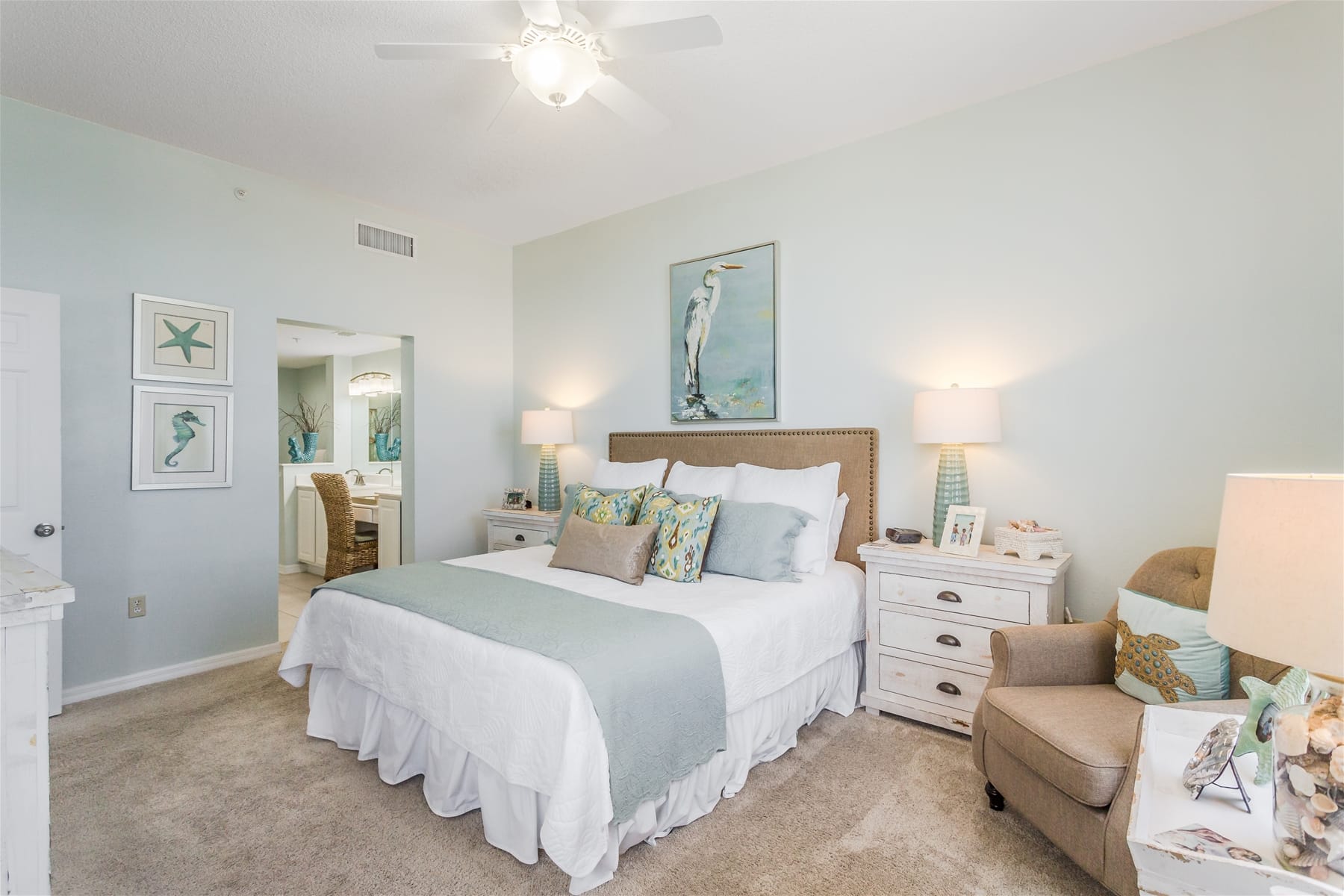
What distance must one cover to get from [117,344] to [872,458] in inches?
150

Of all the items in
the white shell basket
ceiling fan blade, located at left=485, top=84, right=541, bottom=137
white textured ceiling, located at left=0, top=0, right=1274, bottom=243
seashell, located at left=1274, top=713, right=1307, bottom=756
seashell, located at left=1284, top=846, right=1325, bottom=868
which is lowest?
seashell, located at left=1284, top=846, right=1325, bottom=868

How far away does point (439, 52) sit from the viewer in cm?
207

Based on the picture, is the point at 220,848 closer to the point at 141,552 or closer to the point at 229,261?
the point at 141,552

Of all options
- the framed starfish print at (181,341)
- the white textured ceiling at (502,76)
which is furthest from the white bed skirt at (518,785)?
the white textured ceiling at (502,76)

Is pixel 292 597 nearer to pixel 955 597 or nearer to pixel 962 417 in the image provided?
pixel 955 597

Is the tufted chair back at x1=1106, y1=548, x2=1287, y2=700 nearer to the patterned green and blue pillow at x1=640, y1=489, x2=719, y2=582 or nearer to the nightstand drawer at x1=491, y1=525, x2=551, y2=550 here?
the patterned green and blue pillow at x1=640, y1=489, x2=719, y2=582

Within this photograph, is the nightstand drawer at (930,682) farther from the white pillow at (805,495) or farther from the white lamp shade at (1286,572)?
the white lamp shade at (1286,572)

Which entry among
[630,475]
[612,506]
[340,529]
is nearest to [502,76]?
[612,506]

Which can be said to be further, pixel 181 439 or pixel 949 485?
pixel 181 439

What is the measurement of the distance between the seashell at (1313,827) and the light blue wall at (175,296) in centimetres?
429

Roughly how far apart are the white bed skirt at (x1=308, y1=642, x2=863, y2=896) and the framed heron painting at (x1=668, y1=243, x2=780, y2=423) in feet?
4.92

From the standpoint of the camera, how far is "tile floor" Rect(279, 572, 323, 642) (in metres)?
4.27

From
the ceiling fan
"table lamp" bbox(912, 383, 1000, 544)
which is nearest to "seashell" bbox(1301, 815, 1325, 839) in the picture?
"table lamp" bbox(912, 383, 1000, 544)

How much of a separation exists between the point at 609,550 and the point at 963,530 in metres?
1.50
